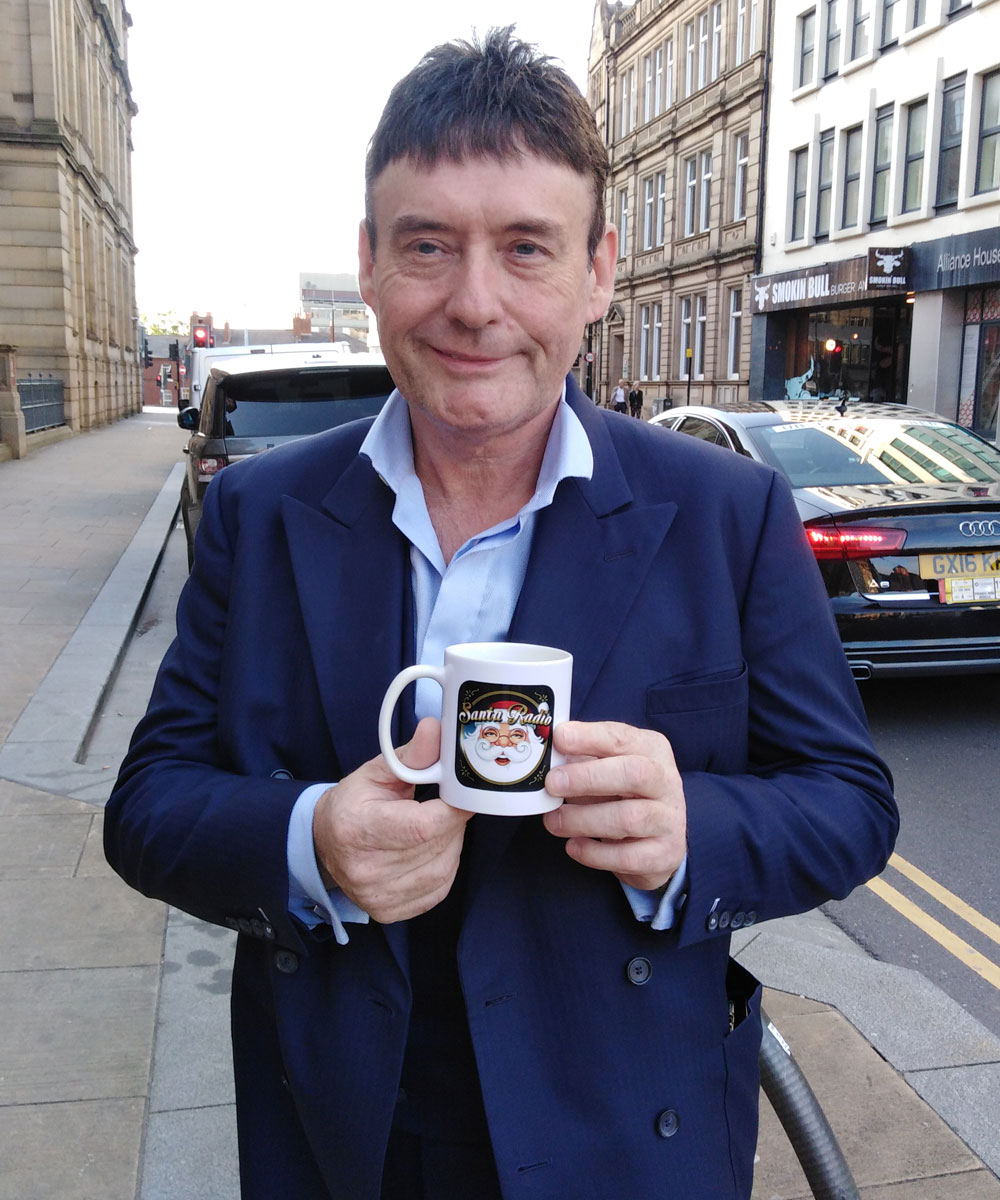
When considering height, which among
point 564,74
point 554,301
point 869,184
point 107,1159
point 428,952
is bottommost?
point 107,1159

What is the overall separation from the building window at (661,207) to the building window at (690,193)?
2.02m

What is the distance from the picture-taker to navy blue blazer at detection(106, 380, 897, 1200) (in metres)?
1.40

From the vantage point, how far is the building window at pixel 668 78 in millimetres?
40219

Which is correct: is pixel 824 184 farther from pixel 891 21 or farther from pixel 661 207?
pixel 661 207

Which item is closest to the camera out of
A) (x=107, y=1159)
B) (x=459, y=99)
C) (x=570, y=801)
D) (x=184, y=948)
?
(x=570, y=801)

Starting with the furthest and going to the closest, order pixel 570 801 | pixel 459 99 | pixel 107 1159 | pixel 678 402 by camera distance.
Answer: pixel 678 402
pixel 107 1159
pixel 459 99
pixel 570 801

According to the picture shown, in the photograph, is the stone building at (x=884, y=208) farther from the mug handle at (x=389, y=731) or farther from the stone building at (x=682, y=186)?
the mug handle at (x=389, y=731)

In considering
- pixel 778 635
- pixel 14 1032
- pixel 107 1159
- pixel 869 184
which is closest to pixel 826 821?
pixel 778 635

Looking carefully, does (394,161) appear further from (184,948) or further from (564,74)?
(184,948)

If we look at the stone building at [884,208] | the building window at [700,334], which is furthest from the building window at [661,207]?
the stone building at [884,208]

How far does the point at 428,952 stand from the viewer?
1481 mm

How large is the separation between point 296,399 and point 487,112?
23.8ft

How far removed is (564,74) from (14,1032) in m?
2.81

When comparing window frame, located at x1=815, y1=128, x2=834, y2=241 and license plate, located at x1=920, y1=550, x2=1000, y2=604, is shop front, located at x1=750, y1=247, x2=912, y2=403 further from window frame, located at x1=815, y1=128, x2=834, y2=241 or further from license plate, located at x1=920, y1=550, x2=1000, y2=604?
license plate, located at x1=920, y1=550, x2=1000, y2=604
